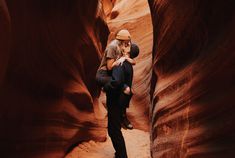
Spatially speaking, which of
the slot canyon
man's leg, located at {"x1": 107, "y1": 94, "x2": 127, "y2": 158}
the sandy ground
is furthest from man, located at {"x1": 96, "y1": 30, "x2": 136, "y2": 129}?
the sandy ground

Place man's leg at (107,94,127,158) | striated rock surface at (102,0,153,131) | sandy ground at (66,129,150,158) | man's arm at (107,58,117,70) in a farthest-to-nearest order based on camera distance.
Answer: striated rock surface at (102,0,153,131)
sandy ground at (66,129,150,158)
man's arm at (107,58,117,70)
man's leg at (107,94,127,158)

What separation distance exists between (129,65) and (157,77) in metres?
0.46

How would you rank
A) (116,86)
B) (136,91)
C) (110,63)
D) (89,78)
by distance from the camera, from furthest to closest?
(136,91) < (89,78) < (110,63) < (116,86)

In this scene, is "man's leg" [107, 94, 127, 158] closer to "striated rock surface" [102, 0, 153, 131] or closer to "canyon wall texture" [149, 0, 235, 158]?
"canyon wall texture" [149, 0, 235, 158]

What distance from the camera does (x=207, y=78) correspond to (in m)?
3.42

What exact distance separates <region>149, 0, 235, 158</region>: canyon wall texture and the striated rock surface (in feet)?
10.5

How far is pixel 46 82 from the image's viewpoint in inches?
194

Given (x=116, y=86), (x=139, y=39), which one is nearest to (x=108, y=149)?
(x=116, y=86)

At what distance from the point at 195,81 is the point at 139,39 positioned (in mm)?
7599

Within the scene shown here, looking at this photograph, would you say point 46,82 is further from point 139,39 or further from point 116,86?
point 139,39

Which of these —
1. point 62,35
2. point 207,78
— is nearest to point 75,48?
point 62,35

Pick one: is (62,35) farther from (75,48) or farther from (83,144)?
(83,144)

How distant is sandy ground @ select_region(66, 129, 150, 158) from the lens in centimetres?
537

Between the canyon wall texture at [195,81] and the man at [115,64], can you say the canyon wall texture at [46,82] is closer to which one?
the man at [115,64]
